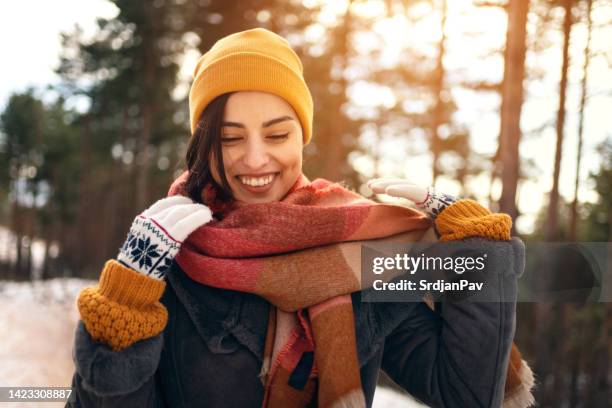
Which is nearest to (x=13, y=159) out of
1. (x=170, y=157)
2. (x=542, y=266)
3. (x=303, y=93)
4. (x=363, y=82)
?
(x=170, y=157)

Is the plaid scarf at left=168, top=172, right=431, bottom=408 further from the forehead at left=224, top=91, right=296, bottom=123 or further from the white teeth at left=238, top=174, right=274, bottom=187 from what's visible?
the forehead at left=224, top=91, right=296, bottom=123

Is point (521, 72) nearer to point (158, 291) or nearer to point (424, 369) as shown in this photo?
point (424, 369)

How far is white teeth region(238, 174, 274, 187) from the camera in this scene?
69.0 inches

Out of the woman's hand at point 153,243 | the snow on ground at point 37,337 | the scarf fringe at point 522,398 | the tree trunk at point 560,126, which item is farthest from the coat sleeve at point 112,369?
the tree trunk at point 560,126

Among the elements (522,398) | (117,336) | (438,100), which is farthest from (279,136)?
(438,100)

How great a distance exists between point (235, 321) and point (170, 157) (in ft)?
80.3

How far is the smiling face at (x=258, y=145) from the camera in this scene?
170cm

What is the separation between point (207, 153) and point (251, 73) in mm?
319

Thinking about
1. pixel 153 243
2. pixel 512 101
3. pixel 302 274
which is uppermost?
pixel 512 101

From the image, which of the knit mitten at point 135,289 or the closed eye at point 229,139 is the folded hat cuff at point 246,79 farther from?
the knit mitten at point 135,289

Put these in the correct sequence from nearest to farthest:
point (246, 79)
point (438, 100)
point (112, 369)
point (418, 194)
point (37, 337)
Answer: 1. point (112, 369)
2. point (418, 194)
3. point (246, 79)
4. point (37, 337)
5. point (438, 100)

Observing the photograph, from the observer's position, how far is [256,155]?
66.4 inches

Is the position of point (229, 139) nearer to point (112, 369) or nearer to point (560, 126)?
point (112, 369)

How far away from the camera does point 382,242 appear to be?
5.38 ft
